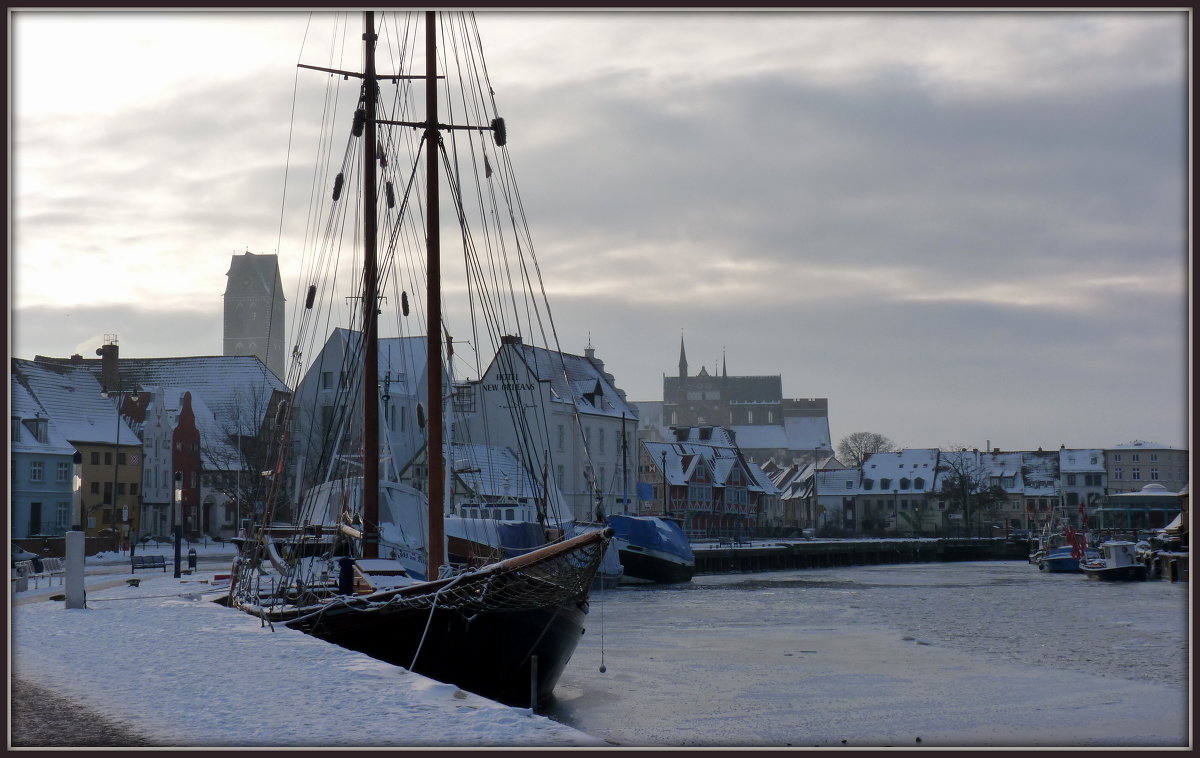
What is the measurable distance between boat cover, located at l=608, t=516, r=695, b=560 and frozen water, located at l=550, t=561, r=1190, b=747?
A: 1376cm

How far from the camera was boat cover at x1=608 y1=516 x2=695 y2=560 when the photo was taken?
7175 centimetres

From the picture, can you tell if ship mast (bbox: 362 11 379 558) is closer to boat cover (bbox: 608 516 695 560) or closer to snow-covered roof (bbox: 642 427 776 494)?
boat cover (bbox: 608 516 695 560)

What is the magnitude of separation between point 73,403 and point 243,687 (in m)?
73.4

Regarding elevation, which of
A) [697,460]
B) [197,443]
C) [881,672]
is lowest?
[881,672]

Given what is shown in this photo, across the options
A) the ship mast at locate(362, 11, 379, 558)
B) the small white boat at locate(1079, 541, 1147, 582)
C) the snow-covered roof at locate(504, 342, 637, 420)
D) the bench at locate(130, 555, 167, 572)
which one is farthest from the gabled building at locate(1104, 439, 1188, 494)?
the ship mast at locate(362, 11, 379, 558)

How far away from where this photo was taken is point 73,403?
81812 millimetres

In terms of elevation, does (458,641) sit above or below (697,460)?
below

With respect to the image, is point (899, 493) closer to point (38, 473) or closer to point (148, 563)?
point (38, 473)

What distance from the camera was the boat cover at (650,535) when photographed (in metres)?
71.8

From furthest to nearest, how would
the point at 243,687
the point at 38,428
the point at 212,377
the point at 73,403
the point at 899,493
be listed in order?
the point at 899,493 < the point at 212,377 < the point at 73,403 < the point at 38,428 < the point at 243,687

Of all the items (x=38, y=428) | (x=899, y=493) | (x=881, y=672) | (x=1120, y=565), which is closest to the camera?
(x=881, y=672)

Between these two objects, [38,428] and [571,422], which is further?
[571,422]

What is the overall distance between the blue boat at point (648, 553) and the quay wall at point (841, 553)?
12.5 m

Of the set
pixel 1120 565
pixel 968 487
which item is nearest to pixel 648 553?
pixel 1120 565
